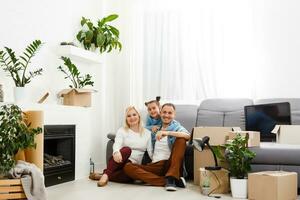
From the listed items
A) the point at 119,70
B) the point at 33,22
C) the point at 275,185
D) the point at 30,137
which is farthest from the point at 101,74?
the point at 275,185

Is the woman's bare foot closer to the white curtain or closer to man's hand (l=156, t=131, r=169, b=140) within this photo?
man's hand (l=156, t=131, r=169, b=140)

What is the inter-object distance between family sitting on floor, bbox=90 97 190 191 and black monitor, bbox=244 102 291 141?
764mm

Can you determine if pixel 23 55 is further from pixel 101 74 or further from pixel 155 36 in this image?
pixel 155 36

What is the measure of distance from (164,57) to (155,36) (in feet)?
1.02

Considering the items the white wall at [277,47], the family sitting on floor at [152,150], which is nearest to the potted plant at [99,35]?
the family sitting on floor at [152,150]

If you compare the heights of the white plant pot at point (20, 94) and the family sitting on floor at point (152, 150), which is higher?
the white plant pot at point (20, 94)

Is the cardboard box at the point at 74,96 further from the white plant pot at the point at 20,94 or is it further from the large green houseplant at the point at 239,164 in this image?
the large green houseplant at the point at 239,164

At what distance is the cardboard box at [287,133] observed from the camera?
3.77 m

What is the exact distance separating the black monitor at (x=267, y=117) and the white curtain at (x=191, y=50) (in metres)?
0.74

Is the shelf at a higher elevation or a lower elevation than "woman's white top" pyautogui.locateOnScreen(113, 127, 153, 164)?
→ higher

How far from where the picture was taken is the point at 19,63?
11.8ft

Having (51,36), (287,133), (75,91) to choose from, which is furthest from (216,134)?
(51,36)

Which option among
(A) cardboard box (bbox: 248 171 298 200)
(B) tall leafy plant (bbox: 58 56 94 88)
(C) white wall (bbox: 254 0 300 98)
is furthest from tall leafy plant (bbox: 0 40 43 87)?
(C) white wall (bbox: 254 0 300 98)

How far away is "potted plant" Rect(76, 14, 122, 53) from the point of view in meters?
4.82
